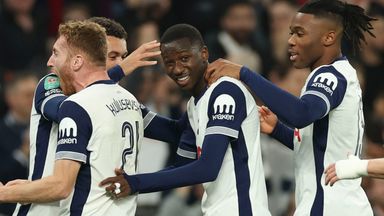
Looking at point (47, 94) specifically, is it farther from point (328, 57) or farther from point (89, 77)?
point (328, 57)

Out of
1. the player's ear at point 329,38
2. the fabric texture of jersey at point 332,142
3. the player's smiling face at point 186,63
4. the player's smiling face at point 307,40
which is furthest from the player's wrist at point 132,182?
the player's ear at point 329,38

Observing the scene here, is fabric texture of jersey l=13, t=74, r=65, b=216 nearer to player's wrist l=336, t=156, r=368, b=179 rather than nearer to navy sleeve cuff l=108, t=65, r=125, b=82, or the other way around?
navy sleeve cuff l=108, t=65, r=125, b=82

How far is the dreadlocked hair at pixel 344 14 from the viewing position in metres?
6.57

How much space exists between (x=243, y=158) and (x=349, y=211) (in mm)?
685

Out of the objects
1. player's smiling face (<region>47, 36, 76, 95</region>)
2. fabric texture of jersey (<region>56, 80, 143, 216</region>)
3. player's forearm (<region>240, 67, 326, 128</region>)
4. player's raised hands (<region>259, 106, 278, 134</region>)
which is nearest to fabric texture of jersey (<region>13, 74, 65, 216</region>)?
player's smiling face (<region>47, 36, 76, 95</region>)

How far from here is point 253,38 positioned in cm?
1230

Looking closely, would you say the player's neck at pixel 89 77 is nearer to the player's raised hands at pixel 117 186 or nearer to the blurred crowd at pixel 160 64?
the player's raised hands at pixel 117 186

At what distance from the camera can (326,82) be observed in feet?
20.7

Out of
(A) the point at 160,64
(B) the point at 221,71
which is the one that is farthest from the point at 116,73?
(A) the point at 160,64

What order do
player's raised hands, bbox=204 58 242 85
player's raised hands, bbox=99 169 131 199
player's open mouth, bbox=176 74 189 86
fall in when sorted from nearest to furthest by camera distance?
player's raised hands, bbox=99 169 131 199
player's raised hands, bbox=204 58 242 85
player's open mouth, bbox=176 74 189 86

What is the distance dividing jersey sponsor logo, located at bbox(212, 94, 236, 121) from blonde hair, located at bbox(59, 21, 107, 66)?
2.31ft

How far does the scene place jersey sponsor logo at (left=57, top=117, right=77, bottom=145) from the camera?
19.7ft

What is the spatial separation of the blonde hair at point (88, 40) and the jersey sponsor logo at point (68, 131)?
42cm

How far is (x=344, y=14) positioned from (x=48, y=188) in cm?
209
